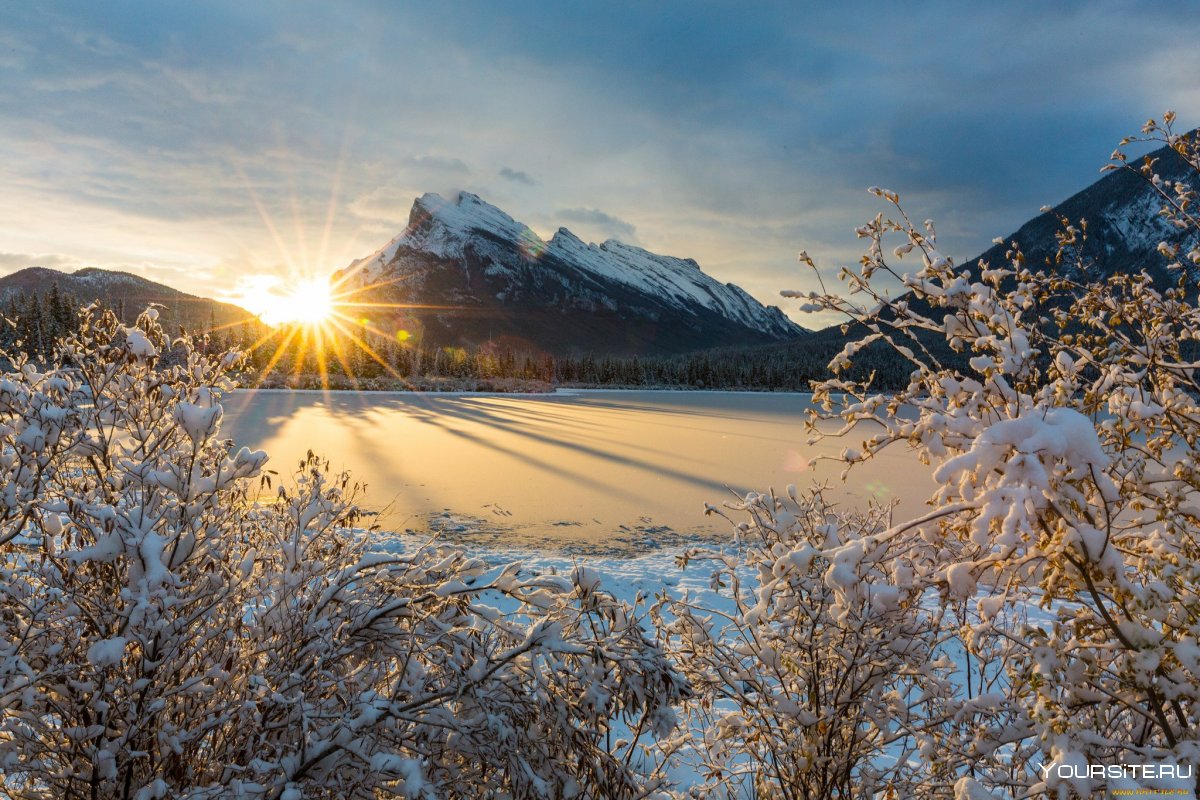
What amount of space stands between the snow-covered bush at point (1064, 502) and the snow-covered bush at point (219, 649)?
162 cm

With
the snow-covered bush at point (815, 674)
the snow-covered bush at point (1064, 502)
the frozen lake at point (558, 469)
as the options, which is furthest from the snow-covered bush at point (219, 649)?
the frozen lake at point (558, 469)

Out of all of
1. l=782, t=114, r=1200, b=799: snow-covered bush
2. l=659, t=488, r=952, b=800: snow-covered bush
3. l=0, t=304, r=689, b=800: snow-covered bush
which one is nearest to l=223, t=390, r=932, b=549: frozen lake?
l=659, t=488, r=952, b=800: snow-covered bush

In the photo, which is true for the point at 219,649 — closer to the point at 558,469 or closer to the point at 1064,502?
the point at 1064,502

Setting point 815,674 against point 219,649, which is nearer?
point 219,649

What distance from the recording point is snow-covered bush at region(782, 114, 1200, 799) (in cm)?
200

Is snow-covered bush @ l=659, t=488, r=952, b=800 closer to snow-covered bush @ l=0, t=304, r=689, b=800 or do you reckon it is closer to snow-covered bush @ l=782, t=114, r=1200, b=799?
snow-covered bush @ l=782, t=114, r=1200, b=799

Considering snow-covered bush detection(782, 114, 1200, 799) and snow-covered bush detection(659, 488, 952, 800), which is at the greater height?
snow-covered bush detection(782, 114, 1200, 799)

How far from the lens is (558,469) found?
1991cm

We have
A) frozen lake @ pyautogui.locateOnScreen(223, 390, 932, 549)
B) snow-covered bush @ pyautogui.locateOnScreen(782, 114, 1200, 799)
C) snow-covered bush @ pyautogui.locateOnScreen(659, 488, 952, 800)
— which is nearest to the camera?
snow-covered bush @ pyautogui.locateOnScreen(782, 114, 1200, 799)

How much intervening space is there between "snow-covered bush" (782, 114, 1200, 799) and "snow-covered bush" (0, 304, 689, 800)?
1622 mm

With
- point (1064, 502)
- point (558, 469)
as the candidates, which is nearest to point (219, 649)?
point (1064, 502)

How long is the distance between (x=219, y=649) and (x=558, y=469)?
54.6 feet

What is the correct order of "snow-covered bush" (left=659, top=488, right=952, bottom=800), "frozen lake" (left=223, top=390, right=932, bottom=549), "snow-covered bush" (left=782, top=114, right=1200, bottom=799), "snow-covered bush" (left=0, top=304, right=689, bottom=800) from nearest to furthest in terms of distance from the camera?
"snow-covered bush" (left=782, top=114, right=1200, bottom=799)
"snow-covered bush" (left=0, top=304, right=689, bottom=800)
"snow-covered bush" (left=659, top=488, right=952, bottom=800)
"frozen lake" (left=223, top=390, right=932, bottom=549)

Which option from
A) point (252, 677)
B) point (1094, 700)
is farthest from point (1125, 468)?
point (252, 677)
